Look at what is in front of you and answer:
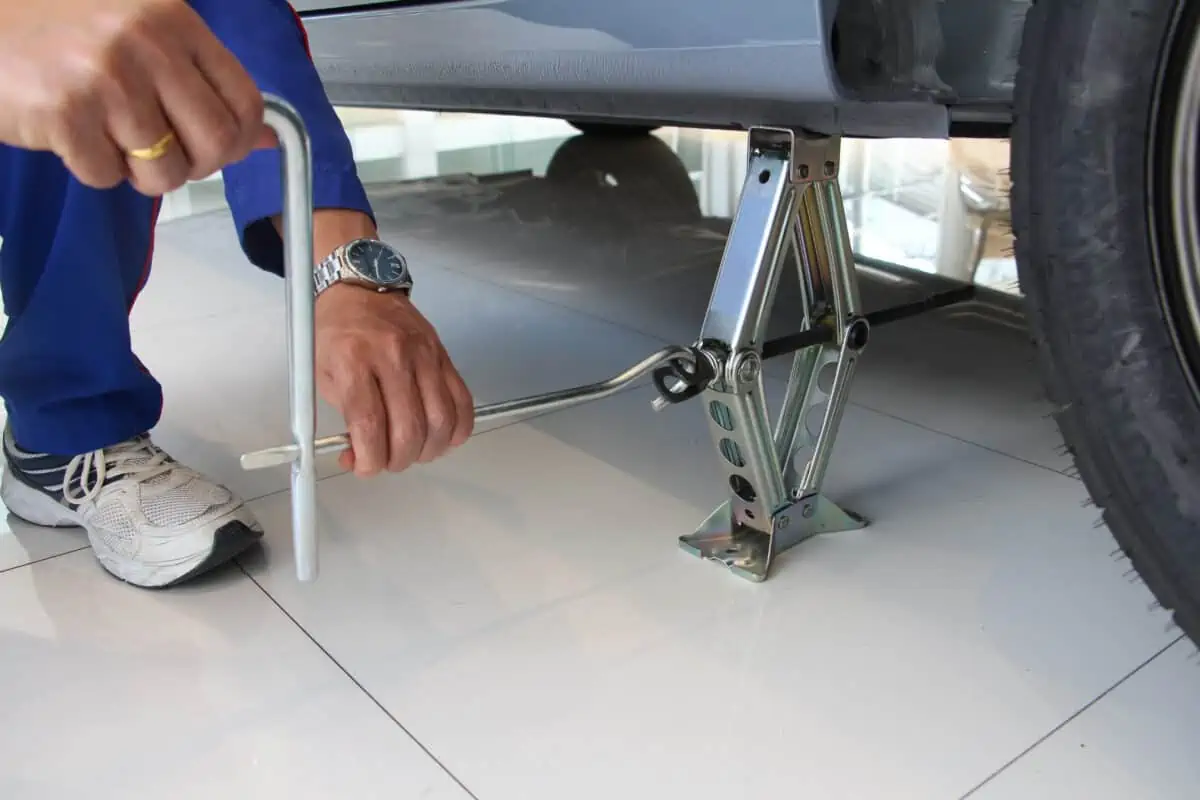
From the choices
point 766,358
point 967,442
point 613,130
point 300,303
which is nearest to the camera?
point 300,303

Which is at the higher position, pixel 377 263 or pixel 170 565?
pixel 377 263

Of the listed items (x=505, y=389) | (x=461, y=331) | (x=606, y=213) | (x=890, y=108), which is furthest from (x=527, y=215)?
(x=890, y=108)

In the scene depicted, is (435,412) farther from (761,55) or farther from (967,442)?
(967,442)

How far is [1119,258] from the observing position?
0.55m

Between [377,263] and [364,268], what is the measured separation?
1 centimetres

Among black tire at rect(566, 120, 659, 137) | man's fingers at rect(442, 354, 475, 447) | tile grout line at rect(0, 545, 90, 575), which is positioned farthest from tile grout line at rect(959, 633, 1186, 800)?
black tire at rect(566, 120, 659, 137)

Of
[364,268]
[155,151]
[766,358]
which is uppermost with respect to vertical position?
[155,151]

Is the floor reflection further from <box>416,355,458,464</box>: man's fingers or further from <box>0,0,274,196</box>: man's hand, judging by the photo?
<box>0,0,274,196</box>: man's hand

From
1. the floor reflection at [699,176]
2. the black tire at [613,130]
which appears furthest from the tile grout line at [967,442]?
the black tire at [613,130]

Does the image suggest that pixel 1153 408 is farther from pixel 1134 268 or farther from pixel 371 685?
pixel 371 685

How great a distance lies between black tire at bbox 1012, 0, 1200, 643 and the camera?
0.52m

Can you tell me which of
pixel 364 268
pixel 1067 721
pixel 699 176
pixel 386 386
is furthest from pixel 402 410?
pixel 699 176

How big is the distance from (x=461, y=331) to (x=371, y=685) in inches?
31.4

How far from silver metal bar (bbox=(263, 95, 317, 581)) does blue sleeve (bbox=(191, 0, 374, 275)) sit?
275mm
